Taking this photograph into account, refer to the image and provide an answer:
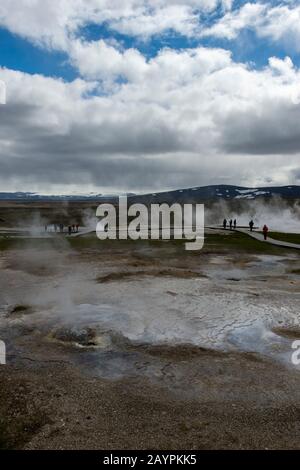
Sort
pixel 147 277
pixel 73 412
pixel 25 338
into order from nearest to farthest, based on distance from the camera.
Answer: pixel 73 412
pixel 25 338
pixel 147 277

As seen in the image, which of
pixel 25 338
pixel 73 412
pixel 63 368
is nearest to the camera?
pixel 73 412

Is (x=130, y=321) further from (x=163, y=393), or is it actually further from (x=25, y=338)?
(x=163, y=393)

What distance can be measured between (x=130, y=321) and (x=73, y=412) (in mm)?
4986

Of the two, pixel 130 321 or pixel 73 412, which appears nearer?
pixel 73 412

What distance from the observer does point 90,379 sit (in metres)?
7.98

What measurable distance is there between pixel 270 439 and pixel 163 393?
2.13 m

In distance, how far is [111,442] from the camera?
5.91 metres

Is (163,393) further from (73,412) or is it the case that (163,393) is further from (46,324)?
(46,324)

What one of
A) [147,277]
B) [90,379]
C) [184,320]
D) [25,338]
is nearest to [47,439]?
[90,379]
